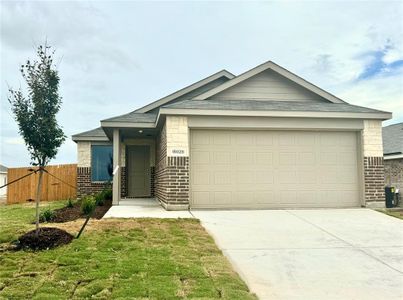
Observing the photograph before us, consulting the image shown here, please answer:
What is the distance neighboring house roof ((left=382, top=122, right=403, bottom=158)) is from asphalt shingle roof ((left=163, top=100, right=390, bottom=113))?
4928 mm

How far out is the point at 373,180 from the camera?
38.9ft

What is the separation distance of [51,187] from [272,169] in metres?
13.3

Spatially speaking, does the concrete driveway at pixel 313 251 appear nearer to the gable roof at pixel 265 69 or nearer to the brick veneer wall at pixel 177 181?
the brick veneer wall at pixel 177 181

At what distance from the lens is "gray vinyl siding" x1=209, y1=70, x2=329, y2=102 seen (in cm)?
1298

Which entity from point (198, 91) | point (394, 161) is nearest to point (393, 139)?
point (394, 161)

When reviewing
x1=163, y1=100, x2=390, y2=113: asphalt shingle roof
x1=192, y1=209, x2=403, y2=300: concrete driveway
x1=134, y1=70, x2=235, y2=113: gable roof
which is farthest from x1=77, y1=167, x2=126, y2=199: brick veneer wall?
x1=192, y1=209, x2=403, y2=300: concrete driveway

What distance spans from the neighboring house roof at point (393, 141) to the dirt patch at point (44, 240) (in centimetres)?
1424

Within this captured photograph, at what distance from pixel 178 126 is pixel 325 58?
838 centimetres

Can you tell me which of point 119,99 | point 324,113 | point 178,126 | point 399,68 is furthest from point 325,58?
point 119,99

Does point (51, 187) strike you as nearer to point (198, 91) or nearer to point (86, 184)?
point (86, 184)

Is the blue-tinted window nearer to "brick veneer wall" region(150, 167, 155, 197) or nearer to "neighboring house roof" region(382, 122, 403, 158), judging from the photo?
"brick veneer wall" region(150, 167, 155, 197)

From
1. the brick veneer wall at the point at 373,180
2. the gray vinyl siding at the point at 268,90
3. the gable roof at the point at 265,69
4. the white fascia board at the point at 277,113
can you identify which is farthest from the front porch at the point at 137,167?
the brick veneer wall at the point at 373,180

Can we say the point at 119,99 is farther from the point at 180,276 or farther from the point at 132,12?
the point at 180,276

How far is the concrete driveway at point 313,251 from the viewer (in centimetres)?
505
